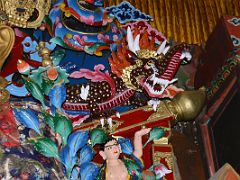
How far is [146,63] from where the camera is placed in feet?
9.04

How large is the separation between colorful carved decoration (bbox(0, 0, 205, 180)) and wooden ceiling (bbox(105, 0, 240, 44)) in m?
0.23

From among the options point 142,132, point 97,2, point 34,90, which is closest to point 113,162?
point 142,132

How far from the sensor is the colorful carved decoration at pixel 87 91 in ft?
7.76

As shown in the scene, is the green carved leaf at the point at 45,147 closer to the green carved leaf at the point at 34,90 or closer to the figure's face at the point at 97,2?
the green carved leaf at the point at 34,90

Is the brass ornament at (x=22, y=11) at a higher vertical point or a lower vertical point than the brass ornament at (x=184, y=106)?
higher

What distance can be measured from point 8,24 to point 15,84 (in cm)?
20

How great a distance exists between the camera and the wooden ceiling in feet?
10.6

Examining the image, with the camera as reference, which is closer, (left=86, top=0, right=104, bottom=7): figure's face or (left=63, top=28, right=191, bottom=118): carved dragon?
(left=63, top=28, right=191, bottom=118): carved dragon

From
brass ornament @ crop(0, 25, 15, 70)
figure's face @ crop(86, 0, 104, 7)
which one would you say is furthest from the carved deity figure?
figure's face @ crop(86, 0, 104, 7)

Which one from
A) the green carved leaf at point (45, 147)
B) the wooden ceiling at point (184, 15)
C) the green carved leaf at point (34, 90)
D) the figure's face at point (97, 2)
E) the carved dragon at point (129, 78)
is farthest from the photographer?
the wooden ceiling at point (184, 15)

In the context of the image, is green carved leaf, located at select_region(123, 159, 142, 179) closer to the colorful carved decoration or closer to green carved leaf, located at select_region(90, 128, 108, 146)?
the colorful carved decoration

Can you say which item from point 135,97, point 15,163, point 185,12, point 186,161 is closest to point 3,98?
point 15,163

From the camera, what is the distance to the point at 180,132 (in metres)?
3.13

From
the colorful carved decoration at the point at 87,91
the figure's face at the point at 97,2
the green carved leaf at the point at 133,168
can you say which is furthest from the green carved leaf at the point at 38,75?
the figure's face at the point at 97,2
